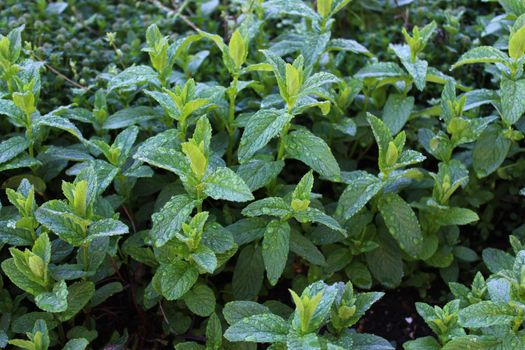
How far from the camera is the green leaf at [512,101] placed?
7.79 feet

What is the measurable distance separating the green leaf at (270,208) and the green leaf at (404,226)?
15.8 inches

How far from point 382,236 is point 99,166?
1.05 m

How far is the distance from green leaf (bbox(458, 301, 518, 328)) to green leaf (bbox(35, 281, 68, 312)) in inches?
44.6

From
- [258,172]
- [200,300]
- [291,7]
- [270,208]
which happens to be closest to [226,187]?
[270,208]

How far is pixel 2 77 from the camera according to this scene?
2453 millimetres

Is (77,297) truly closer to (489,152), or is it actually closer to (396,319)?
(396,319)

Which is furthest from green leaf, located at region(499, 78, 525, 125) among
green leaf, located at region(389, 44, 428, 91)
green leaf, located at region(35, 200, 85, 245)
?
green leaf, located at region(35, 200, 85, 245)

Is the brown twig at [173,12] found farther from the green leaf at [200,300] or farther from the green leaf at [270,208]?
the green leaf at [200,300]

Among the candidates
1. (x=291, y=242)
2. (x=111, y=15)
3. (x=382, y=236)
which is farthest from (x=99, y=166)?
(x=111, y=15)

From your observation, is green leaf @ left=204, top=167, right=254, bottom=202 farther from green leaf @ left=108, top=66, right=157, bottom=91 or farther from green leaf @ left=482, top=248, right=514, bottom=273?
green leaf @ left=482, top=248, right=514, bottom=273

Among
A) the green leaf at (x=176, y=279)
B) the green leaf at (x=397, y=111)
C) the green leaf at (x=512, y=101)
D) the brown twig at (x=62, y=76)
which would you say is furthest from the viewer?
the brown twig at (x=62, y=76)

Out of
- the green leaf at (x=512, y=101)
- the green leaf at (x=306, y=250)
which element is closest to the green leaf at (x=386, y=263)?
the green leaf at (x=306, y=250)

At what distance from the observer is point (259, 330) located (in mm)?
1940

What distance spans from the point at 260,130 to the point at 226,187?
0.27 m
